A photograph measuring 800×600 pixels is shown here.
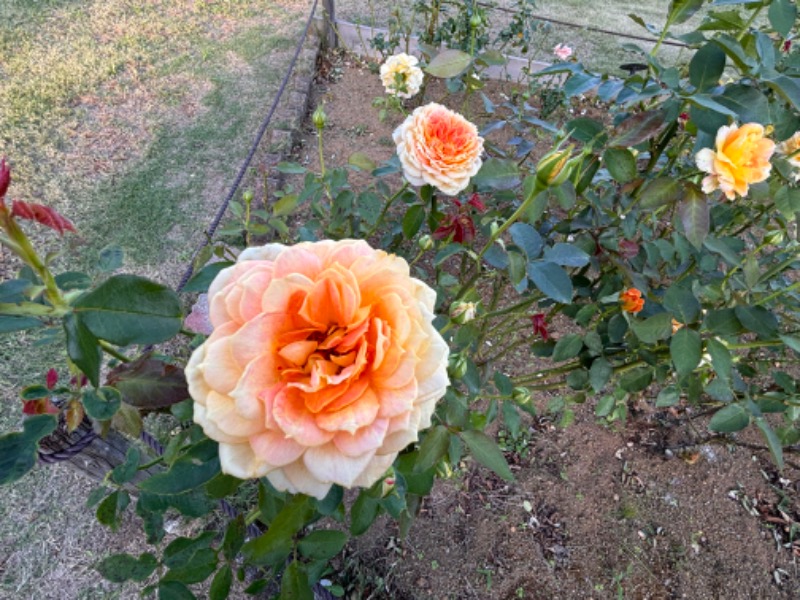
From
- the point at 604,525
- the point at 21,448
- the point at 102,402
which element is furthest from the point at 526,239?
the point at 604,525

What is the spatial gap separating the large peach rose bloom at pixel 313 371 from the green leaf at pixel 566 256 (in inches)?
19.1

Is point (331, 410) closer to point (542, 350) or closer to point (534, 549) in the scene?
point (542, 350)

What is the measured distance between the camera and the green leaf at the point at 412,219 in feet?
4.28

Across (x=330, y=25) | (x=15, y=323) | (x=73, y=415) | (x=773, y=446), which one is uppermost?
(x=15, y=323)

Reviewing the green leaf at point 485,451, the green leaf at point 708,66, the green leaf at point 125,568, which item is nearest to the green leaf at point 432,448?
the green leaf at point 485,451

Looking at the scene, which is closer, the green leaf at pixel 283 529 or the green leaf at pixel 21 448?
the green leaf at pixel 21 448

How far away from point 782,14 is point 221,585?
1382mm

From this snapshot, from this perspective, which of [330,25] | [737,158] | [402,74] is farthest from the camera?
[330,25]

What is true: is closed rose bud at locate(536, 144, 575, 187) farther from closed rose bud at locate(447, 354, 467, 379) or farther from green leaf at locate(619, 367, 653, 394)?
green leaf at locate(619, 367, 653, 394)

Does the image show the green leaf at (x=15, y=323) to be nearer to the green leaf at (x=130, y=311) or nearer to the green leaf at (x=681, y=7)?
the green leaf at (x=130, y=311)

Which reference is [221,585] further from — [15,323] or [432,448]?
[15,323]

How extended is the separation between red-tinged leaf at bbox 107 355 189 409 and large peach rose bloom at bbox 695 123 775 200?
906mm

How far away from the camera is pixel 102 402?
26.7 inches

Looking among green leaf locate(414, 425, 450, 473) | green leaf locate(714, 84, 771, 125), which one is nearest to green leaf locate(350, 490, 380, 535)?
green leaf locate(414, 425, 450, 473)
